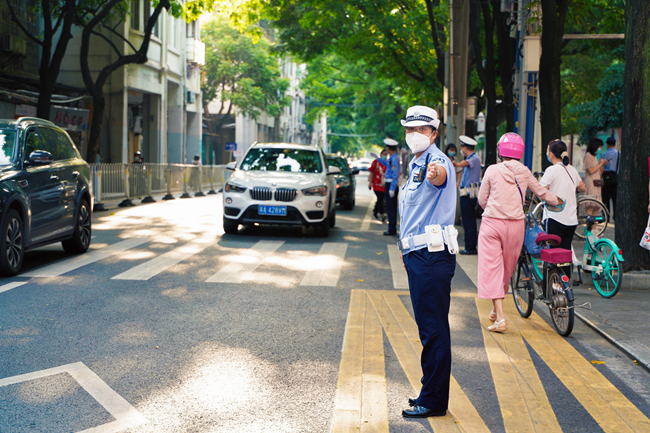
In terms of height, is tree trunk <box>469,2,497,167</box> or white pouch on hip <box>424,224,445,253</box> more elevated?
tree trunk <box>469,2,497,167</box>

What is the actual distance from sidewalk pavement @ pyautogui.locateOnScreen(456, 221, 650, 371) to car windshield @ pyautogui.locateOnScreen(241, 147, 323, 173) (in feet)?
20.7

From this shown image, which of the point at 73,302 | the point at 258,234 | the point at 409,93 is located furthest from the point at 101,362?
the point at 409,93

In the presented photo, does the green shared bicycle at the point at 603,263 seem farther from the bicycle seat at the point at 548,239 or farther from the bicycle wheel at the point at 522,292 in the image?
the bicycle seat at the point at 548,239

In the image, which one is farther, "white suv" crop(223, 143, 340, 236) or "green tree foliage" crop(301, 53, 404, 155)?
"green tree foliage" crop(301, 53, 404, 155)

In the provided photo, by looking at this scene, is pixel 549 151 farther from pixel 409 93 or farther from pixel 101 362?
pixel 409 93

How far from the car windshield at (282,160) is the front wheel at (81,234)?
387 centimetres

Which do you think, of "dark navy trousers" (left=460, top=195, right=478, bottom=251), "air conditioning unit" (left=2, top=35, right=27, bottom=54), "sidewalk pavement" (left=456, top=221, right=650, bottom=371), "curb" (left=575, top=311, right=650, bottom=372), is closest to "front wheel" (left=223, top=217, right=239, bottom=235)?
"dark navy trousers" (left=460, top=195, right=478, bottom=251)

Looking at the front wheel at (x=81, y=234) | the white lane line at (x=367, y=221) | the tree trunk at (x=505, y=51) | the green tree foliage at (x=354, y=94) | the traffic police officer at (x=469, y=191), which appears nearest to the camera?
the front wheel at (x=81, y=234)

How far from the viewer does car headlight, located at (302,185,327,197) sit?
1341cm

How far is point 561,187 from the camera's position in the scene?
26.6 ft

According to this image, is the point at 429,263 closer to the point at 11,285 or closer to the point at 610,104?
the point at 11,285

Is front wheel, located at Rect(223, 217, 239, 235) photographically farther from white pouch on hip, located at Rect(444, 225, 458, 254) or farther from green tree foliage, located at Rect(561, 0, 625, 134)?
white pouch on hip, located at Rect(444, 225, 458, 254)

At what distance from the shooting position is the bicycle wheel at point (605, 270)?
8273 millimetres

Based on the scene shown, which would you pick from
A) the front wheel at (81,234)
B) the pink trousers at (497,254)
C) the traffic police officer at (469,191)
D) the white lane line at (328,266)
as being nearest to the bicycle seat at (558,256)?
the pink trousers at (497,254)
